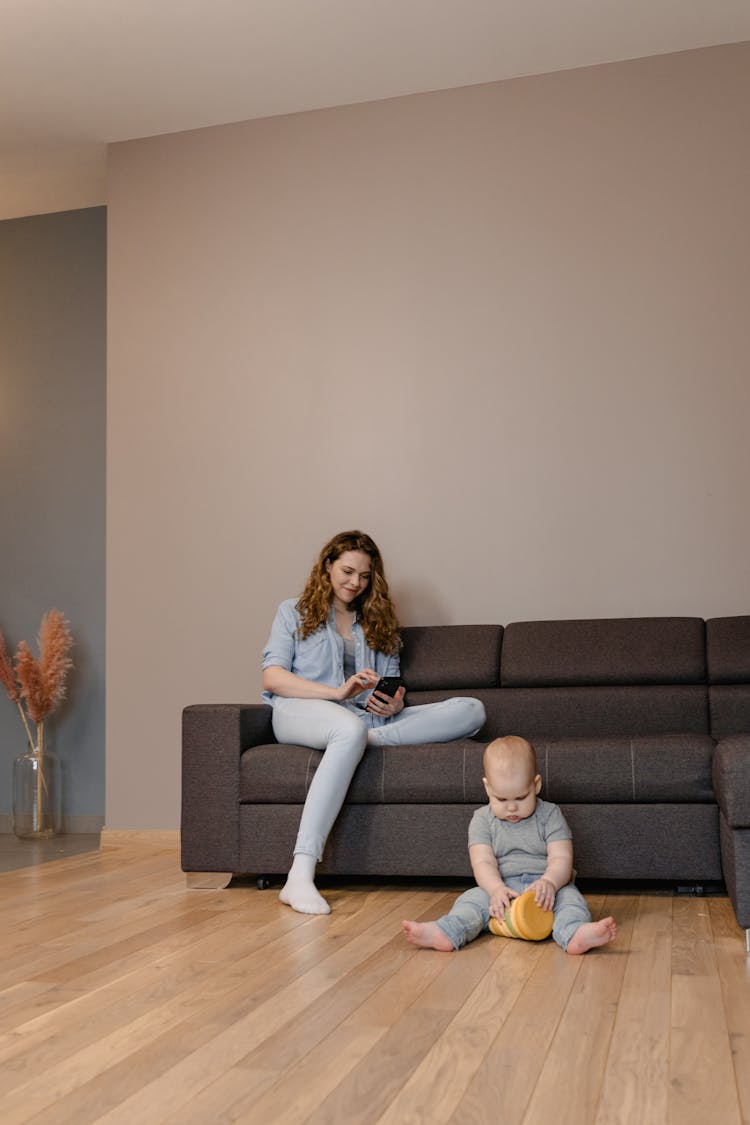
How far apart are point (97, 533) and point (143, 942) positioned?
279 cm

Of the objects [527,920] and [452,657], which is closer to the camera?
[527,920]

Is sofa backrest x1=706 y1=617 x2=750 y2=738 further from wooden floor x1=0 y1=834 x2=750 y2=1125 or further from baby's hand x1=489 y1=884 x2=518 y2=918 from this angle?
baby's hand x1=489 y1=884 x2=518 y2=918

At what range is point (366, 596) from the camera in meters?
3.54

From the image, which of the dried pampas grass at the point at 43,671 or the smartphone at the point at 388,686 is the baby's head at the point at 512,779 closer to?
the smartphone at the point at 388,686

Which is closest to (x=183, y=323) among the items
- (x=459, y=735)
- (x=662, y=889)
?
(x=459, y=735)

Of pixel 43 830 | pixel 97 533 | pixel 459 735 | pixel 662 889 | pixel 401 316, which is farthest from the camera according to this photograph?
pixel 97 533

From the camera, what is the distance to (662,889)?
300 cm

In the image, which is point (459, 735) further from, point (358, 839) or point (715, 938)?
point (715, 938)

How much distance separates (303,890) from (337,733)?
17.1 inches

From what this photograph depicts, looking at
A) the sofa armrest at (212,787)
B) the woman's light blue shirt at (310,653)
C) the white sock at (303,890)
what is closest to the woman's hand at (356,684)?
the woman's light blue shirt at (310,653)

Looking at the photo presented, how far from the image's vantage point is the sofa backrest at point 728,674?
3.28 metres

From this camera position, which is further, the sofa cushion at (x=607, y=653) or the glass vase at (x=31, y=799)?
the glass vase at (x=31, y=799)

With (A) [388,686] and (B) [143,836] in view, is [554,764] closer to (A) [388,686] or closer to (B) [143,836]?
(A) [388,686]

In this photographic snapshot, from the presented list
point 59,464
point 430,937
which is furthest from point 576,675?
point 59,464
